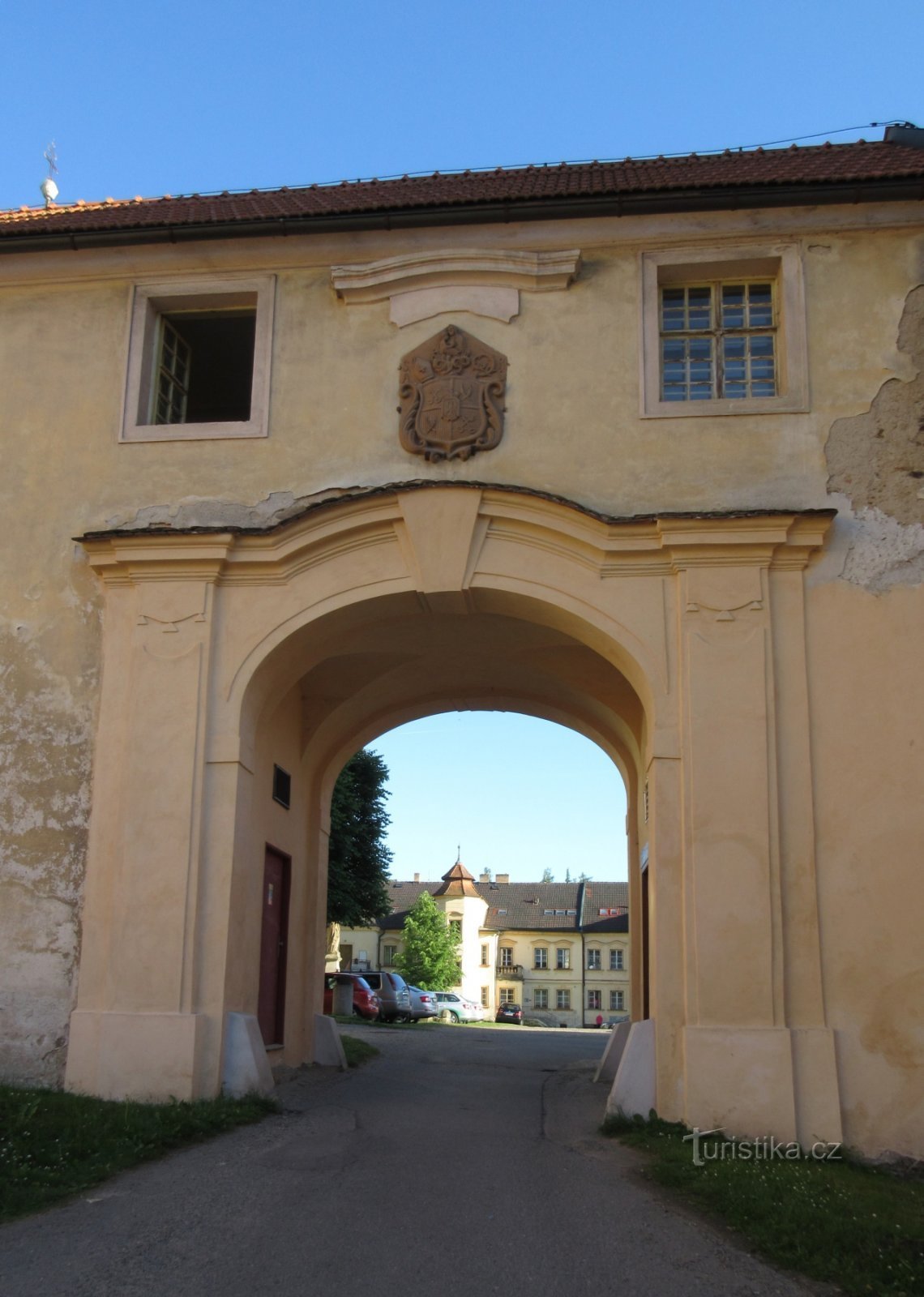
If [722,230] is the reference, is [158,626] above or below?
below

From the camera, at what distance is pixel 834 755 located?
1074 cm

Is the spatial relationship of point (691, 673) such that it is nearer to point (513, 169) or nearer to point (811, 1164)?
point (811, 1164)

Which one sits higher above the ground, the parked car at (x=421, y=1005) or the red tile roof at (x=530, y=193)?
the red tile roof at (x=530, y=193)

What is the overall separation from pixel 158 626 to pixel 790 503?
5.82 metres

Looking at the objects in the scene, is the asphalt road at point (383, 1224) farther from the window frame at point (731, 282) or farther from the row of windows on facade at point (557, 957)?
the row of windows on facade at point (557, 957)

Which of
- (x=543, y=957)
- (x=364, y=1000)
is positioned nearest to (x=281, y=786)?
(x=364, y=1000)

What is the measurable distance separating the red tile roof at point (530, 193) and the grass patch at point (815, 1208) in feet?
27.2

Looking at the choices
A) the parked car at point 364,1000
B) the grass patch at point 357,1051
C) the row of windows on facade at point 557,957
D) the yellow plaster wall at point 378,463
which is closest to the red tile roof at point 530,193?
the yellow plaster wall at point 378,463

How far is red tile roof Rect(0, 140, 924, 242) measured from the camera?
39.2 ft

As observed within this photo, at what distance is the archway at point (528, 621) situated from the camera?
33.5 ft

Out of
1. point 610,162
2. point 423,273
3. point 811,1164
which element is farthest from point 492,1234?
point 610,162

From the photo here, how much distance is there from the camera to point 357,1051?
1698cm

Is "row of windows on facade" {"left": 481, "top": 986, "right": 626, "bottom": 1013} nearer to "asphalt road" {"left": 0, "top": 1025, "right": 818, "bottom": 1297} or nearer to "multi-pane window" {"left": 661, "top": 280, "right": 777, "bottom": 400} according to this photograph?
"multi-pane window" {"left": 661, "top": 280, "right": 777, "bottom": 400}

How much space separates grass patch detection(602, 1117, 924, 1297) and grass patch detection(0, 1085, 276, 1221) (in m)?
3.28
